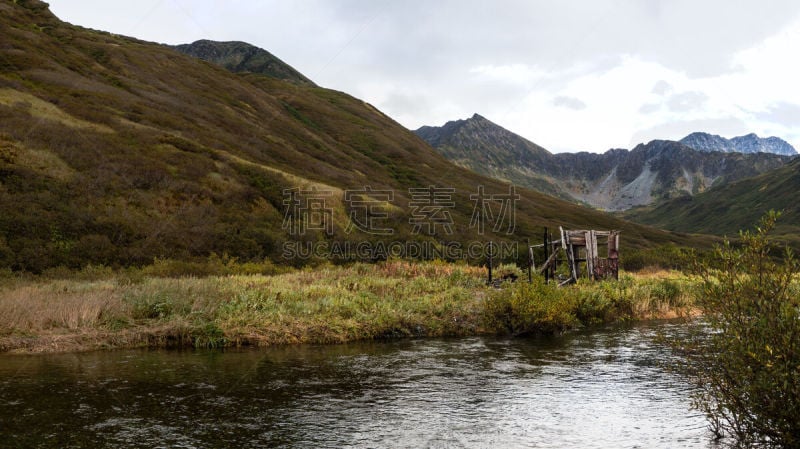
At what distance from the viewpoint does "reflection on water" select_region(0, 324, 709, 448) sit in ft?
28.1

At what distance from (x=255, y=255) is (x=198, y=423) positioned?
1028 inches

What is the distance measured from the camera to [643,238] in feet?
347

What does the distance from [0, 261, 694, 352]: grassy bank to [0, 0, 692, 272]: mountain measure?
19.6ft

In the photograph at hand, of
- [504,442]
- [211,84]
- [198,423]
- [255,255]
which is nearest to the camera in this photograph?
[504,442]

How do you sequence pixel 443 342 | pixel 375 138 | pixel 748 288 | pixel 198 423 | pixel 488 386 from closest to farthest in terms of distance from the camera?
pixel 748 288
pixel 198 423
pixel 488 386
pixel 443 342
pixel 375 138

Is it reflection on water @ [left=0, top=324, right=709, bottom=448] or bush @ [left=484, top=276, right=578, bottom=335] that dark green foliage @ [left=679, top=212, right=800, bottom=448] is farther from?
bush @ [left=484, top=276, right=578, bottom=335]

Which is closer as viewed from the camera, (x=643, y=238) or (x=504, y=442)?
(x=504, y=442)

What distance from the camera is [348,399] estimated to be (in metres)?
10.8

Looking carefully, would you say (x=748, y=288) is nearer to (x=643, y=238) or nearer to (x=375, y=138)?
(x=375, y=138)

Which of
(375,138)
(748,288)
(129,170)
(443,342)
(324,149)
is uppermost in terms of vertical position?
(375,138)

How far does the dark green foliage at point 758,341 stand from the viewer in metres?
6.77

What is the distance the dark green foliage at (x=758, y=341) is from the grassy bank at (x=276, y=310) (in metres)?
11.4

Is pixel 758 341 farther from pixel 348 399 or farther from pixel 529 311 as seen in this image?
pixel 529 311

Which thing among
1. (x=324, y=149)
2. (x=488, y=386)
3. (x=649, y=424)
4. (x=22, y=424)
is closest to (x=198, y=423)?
A: (x=22, y=424)
